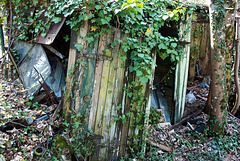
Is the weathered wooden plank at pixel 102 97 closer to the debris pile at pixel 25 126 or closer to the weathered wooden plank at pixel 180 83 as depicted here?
the debris pile at pixel 25 126

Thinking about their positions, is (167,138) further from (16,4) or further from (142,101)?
(16,4)

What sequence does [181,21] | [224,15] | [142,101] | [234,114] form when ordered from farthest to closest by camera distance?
[234,114] < [181,21] < [224,15] < [142,101]

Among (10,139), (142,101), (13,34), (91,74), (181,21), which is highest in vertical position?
(181,21)

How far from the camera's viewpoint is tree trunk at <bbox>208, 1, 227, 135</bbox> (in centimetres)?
451

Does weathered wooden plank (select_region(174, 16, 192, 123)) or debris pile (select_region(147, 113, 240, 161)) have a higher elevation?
weathered wooden plank (select_region(174, 16, 192, 123))

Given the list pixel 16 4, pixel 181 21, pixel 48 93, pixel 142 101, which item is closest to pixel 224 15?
pixel 181 21

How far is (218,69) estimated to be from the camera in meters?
4.59

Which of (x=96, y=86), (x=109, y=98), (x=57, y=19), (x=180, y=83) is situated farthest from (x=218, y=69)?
(x=57, y=19)

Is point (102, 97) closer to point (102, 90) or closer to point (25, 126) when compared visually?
point (102, 90)

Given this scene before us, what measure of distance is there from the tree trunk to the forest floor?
1.20 feet

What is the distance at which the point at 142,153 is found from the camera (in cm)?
402

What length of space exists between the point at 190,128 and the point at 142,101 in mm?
1957

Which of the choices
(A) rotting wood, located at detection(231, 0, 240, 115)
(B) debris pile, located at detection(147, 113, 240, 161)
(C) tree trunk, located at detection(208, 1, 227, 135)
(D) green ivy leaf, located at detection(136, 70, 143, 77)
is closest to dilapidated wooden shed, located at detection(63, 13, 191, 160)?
(D) green ivy leaf, located at detection(136, 70, 143, 77)

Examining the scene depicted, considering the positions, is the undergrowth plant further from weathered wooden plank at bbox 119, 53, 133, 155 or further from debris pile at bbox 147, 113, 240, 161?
debris pile at bbox 147, 113, 240, 161
